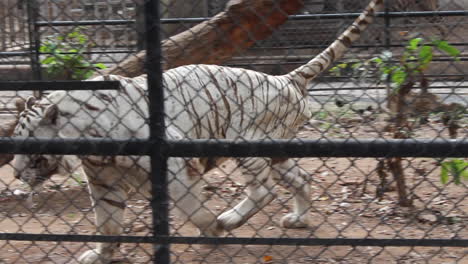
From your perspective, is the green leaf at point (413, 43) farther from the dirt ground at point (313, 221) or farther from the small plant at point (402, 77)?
the dirt ground at point (313, 221)

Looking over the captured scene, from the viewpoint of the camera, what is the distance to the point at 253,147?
257cm

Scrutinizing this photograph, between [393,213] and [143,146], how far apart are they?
2.31m

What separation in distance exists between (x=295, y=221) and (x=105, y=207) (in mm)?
1320

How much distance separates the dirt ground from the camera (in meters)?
3.63

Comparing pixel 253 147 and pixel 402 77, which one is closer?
pixel 253 147

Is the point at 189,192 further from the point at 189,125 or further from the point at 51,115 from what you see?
the point at 51,115

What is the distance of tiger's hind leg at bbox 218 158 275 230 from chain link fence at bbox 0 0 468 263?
10 mm

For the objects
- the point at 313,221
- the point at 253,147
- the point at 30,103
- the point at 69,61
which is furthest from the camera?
the point at 69,61

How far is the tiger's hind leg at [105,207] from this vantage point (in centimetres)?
361

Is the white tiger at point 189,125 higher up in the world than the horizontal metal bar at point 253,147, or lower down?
lower down

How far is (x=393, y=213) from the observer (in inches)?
171

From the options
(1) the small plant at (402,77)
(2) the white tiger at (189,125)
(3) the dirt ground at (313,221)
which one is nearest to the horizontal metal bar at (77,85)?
(2) the white tiger at (189,125)

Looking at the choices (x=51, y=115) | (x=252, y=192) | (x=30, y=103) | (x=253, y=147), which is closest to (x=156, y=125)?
(x=253, y=147)

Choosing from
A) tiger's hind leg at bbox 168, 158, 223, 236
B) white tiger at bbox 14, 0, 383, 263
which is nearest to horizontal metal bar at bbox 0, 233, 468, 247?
white tiger at bbox 14, 0, 383, 263
